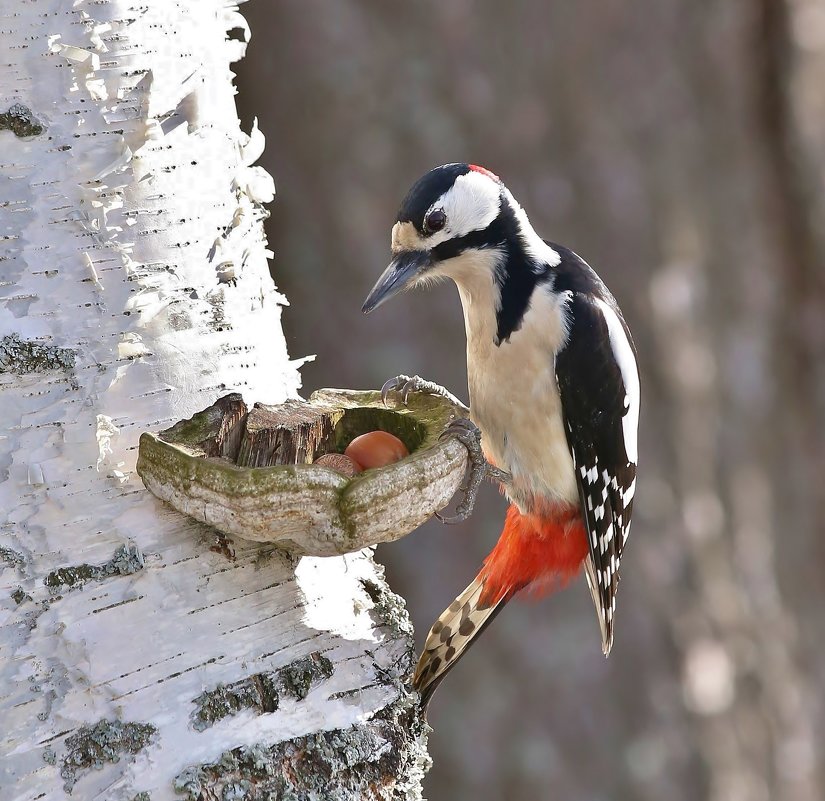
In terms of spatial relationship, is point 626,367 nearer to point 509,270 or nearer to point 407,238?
point 509,270

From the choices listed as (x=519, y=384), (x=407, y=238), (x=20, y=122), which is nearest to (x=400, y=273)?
(x=407, y=238)

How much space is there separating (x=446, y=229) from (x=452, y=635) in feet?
2.83

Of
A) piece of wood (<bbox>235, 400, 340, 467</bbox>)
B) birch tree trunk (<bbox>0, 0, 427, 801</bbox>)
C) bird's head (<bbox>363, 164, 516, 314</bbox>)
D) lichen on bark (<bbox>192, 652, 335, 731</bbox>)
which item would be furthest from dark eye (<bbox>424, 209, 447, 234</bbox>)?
lichen on bark (<bbox>192, 652, 335, 731</bbox>)

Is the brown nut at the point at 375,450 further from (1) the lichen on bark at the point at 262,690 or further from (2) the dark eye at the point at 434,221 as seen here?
(2) the dark eye at the point at 434,221

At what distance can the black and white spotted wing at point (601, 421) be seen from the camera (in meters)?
2.41

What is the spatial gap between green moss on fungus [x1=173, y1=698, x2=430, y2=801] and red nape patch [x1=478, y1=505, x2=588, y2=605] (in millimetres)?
888

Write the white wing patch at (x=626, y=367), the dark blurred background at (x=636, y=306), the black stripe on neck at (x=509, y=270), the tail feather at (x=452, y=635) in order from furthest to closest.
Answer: the dark blurred background at (x=636, y=306) < the white wing patch at (x=626, y=367) < the black stripe on neck at (x=509, y=270) < the tail feather at (x=452, y=635)

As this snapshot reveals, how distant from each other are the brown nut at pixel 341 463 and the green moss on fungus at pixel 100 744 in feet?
1.66

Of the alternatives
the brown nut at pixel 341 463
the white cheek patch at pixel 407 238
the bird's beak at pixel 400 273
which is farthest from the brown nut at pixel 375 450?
the white cheek patch at pixel 407 238

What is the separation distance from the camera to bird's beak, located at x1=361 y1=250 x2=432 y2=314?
2211 mm

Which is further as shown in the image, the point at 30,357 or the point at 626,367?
the point at 626,367

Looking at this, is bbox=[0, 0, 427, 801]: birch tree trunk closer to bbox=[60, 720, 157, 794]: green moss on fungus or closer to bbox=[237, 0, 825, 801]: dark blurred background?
bbox=[60, 720, 157, 794]: green moss on fungus

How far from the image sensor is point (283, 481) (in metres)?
1.43

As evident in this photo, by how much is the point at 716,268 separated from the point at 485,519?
1.38 meters
